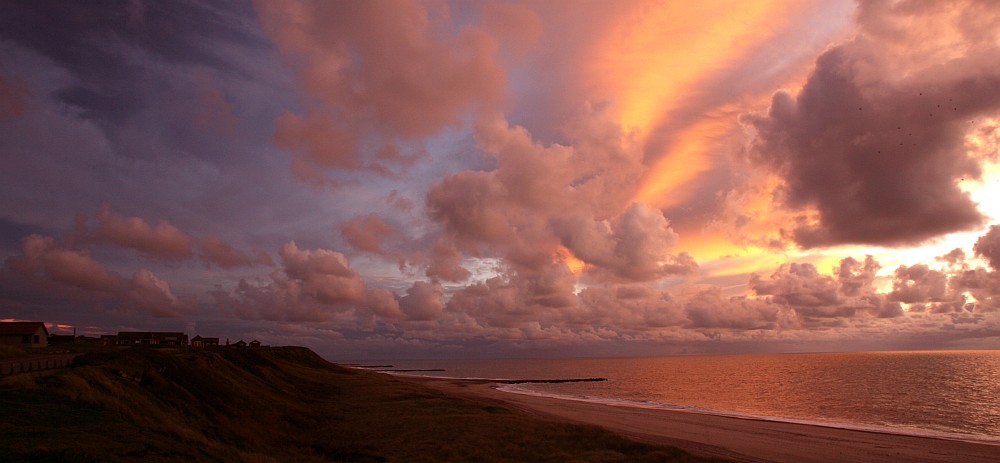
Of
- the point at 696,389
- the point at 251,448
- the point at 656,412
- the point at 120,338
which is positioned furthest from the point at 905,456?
the point at 120,338

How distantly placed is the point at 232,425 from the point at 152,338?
10666 centimetres

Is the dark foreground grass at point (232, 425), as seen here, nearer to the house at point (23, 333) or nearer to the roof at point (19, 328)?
the house at point (23, 333)

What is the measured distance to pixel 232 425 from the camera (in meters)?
27.9

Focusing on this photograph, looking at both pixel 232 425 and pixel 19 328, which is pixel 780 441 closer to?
pixel 232 425

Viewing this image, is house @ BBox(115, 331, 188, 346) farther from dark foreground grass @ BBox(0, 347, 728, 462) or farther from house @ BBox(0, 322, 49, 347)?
dark foreground grass @ BBox(0, 347, 728, 462)

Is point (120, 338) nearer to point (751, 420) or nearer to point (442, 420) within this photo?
point (442, 420)

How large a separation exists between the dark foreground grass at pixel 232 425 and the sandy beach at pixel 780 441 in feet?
31.8

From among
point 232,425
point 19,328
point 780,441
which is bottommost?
point 780,441

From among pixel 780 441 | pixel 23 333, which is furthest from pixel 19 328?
pixel 780 441

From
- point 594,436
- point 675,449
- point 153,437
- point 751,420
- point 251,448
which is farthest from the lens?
point 751,420

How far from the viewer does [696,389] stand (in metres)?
99.0

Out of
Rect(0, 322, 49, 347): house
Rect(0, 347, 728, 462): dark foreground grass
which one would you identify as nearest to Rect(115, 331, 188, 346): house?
Rect(0, 322, 49, 347): house

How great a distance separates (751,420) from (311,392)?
43682 mm

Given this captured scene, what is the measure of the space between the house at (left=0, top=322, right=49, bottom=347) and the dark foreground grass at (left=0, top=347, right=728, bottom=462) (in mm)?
48858
